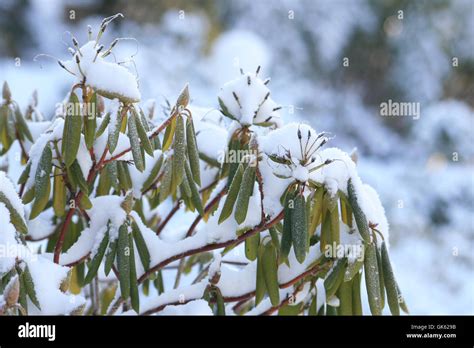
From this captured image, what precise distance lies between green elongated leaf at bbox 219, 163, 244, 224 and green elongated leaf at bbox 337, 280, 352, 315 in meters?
0.19

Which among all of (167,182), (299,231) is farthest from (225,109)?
(299,231)

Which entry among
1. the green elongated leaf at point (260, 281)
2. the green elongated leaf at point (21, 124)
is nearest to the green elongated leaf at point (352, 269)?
the green elongated leaf at point (260, 281)

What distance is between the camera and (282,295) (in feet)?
3.33

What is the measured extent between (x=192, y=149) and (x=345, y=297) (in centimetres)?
31

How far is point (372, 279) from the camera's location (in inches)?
34.2

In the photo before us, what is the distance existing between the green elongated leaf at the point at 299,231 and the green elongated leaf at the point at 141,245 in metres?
0.26

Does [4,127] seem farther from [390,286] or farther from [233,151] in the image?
[390,286]

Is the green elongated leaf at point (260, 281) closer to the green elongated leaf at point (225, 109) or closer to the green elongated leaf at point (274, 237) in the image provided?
the green elongated leaf at point (274, 237)

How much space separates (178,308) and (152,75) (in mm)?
3107

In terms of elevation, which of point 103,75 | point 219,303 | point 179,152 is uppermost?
point 103,75

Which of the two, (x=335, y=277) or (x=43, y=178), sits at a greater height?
(x=43, y=178)

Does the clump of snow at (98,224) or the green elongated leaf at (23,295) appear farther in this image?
the clump of snow at (98,224)

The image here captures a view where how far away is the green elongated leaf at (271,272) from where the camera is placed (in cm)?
92
